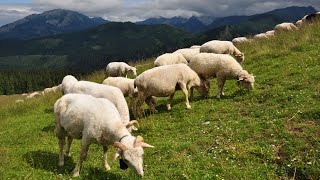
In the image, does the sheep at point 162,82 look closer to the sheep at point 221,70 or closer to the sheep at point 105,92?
the sheep at point 221,70

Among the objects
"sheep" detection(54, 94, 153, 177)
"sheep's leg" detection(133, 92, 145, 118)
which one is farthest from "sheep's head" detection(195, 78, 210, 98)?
"sheep" detection(54, 94, 153, 177)

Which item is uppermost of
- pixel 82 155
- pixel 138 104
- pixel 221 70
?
pixel 221 70

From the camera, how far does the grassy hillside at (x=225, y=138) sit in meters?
11.9

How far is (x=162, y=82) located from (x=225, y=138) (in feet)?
18.9

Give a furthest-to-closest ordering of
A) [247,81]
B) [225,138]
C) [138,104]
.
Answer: [247,81] → [138,104] → [225,138]

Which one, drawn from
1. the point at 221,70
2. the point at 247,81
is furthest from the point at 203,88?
the point at 247,81

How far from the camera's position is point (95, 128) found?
12164 mm

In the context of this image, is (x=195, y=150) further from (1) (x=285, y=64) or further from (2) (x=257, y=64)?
(2) (x=257, y=64)

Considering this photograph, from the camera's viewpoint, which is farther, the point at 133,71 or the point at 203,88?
the point at 133,71

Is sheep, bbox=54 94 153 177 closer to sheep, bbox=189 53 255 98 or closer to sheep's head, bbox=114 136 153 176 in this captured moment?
sheep's head, bbox=114 136 153 176

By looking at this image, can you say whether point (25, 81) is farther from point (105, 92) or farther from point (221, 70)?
point (105, 92)

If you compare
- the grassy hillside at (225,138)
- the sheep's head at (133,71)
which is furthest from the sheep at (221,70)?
the sheep's head at (133,71)

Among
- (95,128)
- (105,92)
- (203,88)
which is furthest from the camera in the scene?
(203,88)

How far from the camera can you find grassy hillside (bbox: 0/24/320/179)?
11914mm
